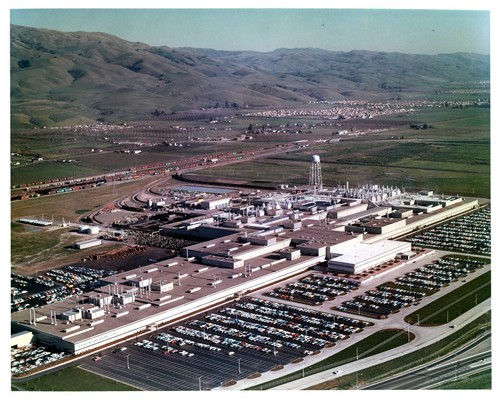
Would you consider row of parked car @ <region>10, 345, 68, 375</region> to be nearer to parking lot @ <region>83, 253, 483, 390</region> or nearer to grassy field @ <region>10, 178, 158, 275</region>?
parking lot @ <region>83, 253, 483, 390</region>

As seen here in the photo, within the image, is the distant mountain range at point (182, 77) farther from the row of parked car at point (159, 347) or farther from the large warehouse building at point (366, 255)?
the row of parked car at point (159, 347)

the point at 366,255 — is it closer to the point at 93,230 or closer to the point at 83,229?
the point at 93,230

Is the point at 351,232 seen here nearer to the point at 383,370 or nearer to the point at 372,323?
the point at 372,323

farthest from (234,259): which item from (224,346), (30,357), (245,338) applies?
(30,357)

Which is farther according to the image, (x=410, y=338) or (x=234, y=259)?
(x=234, y=259)

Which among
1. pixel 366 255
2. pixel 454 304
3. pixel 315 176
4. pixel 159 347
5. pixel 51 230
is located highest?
pixel 315 176

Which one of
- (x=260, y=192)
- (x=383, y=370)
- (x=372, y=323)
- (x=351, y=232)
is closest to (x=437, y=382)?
(x=383, y=370)
